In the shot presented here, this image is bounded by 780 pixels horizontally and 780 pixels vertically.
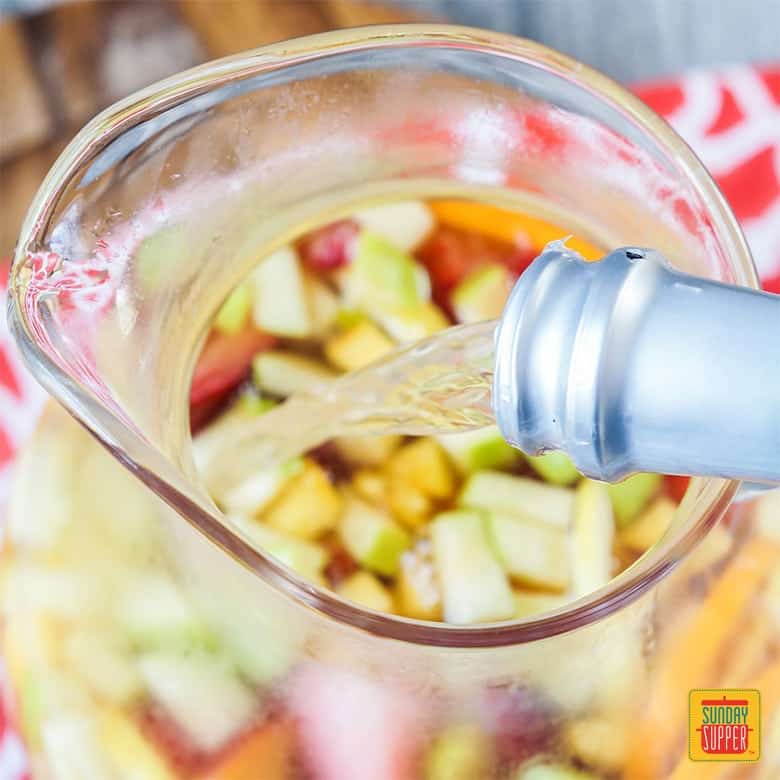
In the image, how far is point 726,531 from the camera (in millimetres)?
457

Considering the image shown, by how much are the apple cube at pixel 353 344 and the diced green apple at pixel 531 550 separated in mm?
95

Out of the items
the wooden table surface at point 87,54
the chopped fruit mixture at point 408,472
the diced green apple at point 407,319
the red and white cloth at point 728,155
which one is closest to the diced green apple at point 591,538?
the chopped fruit mixture at point 408,472

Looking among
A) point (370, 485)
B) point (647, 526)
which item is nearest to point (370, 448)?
point (370, 485)

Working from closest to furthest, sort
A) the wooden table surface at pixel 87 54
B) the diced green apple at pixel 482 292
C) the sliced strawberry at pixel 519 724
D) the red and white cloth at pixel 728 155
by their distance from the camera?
the sliced strawberry at pixel 519 724
the diced green apple at pixel 482 292
the red and white cloth at pixel 728 155
the wooden table surface at pixel 87 54

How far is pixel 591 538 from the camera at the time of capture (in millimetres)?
483

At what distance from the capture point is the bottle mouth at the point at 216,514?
36 centimetres

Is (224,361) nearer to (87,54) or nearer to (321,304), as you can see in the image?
(321,304)

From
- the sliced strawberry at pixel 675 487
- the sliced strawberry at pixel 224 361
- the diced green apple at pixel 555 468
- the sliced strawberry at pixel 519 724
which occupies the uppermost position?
the sliced strawberry at pixel 224 361

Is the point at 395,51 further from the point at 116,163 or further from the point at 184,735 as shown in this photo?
the point at 184,735

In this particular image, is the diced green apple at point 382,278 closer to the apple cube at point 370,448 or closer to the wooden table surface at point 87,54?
the apple cube at point 370,448

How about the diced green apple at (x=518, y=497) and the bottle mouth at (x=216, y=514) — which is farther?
the diced green apple at (x=518, y=497)

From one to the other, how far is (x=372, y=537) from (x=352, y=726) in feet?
0.28

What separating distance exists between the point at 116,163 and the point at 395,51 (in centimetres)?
12

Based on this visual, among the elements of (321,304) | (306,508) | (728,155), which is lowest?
(306,508)
